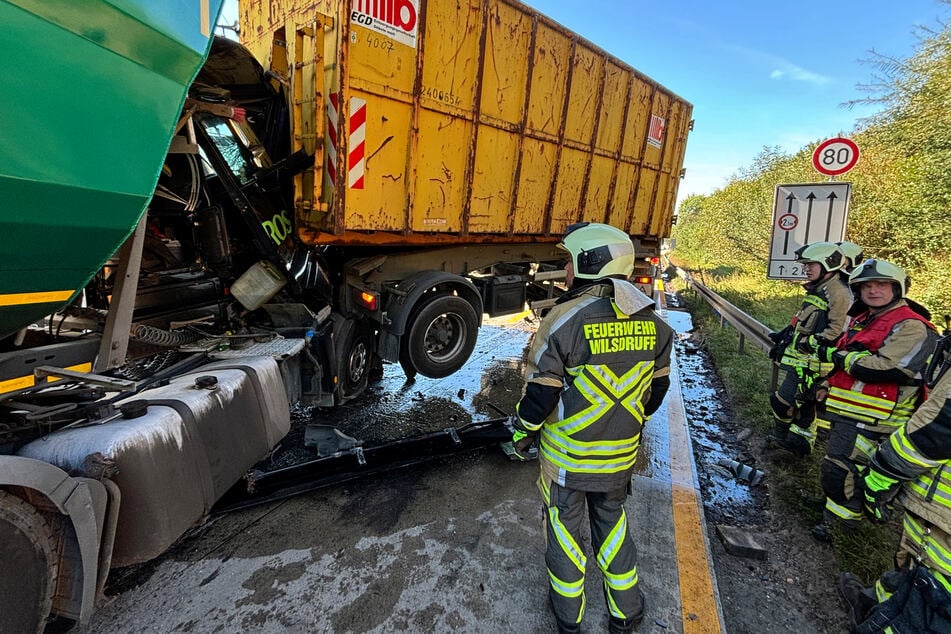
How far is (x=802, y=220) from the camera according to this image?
4.55 metres

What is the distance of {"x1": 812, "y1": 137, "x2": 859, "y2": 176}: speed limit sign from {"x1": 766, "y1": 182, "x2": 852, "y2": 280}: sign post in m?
0.32

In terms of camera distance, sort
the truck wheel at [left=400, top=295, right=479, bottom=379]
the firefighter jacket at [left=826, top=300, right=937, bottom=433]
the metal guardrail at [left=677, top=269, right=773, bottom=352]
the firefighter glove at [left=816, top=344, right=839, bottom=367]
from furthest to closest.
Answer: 1. the metal guardrail at [left=677, top=269, right=773, bottom=352]
2. the truck wheel at [left=400, top=295, right=479, bottom=379]
3. the firefighter glove at [left=816, top=344, right=839, bottom=367]
4. the firefighter jacket at [left=826, top=300, right=937, bottom=433]

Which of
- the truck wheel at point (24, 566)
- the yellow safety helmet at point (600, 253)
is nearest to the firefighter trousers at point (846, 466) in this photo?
the yellow safety helmet at point (600, 253)

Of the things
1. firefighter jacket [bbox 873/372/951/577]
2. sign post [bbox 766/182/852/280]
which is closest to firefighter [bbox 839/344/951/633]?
firefighter jacket [bbox 873/372/951/577]

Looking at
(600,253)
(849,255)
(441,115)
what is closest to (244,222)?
(441,115)

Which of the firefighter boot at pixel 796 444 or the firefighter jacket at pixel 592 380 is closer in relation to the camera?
the firefighter jacket at pixel 592 380

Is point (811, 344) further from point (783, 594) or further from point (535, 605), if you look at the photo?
point (535, 605)

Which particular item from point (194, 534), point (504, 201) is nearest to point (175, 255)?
point (194, 534)

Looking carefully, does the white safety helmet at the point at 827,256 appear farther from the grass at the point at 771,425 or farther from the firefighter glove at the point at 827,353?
the grass at the point at 771,425

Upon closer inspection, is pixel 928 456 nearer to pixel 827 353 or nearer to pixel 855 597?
pixel 855 597

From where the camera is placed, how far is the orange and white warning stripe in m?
2.85

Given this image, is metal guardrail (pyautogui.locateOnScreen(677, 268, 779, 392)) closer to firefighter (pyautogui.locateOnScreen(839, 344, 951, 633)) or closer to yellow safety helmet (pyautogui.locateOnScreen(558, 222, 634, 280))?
firefighter (pyautogui.locateOnScreen(839, 344, 951, 633))

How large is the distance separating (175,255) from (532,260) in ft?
11.1

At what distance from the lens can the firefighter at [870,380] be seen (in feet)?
7.82
